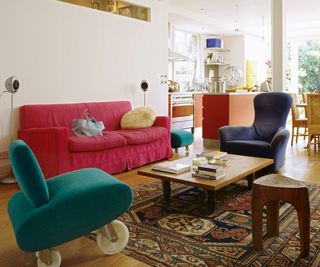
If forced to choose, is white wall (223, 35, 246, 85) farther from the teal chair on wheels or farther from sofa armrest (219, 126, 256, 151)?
the teal chair on wheels

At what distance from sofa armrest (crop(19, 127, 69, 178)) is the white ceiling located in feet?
12.9

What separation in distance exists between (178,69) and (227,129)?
15.3 ft

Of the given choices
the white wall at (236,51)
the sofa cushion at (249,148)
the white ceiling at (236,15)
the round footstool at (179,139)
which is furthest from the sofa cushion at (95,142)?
the white wall at (236,51)

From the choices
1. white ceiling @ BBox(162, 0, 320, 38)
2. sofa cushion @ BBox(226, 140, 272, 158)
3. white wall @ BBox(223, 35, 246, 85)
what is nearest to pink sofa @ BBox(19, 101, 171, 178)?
sofa cushion @ BBox(226, 140, 272, 158)

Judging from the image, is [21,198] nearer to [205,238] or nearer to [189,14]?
[205,238]

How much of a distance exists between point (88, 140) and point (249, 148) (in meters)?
1.93

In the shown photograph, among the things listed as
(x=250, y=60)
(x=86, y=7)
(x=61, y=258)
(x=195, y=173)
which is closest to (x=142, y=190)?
(x=195, y=173)

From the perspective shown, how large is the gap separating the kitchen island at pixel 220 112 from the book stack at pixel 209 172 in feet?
10.9

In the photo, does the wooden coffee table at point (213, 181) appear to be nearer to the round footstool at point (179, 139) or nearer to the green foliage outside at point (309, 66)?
the round footstool at point (179, 139)

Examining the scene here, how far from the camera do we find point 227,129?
180 inches

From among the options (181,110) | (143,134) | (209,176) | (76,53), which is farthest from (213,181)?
(181,110)

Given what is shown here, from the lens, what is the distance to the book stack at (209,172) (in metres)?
2.84

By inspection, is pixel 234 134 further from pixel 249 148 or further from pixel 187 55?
pixel 187 55

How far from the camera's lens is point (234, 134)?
4586 mm
